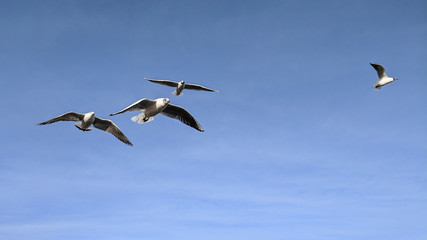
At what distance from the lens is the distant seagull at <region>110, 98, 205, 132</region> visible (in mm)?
33156

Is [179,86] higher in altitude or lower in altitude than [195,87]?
lower

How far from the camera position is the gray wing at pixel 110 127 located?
37.5 meters

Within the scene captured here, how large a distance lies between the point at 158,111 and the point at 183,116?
404cm

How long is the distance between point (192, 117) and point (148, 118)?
4.69 m

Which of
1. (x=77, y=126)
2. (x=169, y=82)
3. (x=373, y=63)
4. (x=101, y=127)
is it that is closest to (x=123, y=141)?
(x=101, y=127)

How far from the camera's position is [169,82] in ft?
118

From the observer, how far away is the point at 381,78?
44938 mm

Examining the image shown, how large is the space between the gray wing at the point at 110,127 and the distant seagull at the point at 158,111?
4029 millimetres

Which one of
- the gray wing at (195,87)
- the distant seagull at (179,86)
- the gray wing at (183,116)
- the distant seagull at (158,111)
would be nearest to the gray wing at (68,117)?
the distant seagull at (158,111)

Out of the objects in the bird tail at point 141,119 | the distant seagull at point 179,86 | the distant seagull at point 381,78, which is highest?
the distant seagull at point 381,78

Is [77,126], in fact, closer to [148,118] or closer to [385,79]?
[148,118]

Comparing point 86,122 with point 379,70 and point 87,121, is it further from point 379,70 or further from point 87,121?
point 379,70

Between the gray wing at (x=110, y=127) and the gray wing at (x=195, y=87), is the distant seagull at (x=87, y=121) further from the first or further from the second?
the gray wing at (x=195, y=87)

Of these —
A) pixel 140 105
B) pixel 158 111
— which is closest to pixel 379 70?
pixel 158 111
